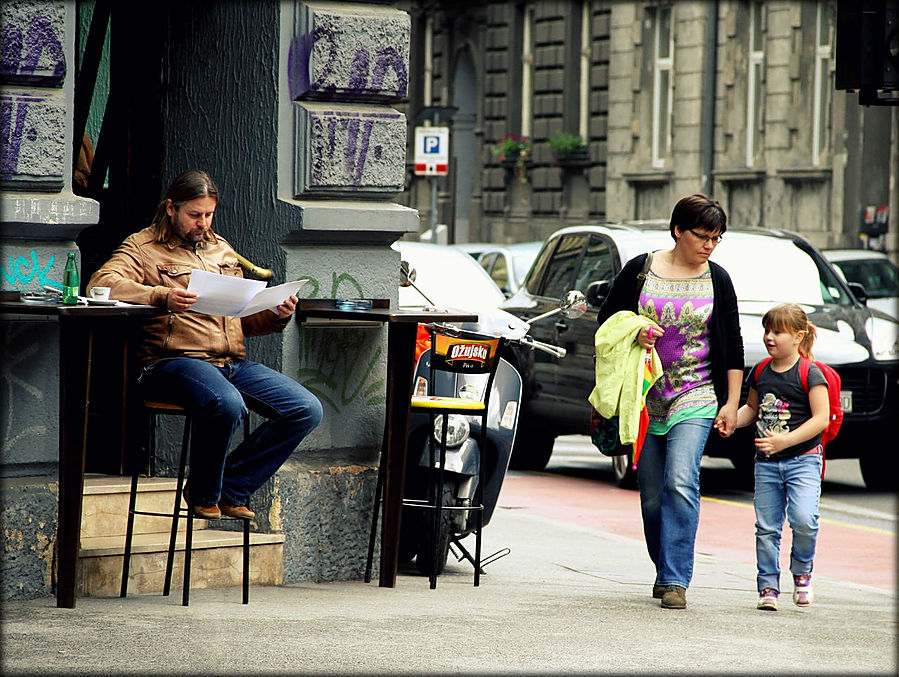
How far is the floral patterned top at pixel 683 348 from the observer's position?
24.0ft

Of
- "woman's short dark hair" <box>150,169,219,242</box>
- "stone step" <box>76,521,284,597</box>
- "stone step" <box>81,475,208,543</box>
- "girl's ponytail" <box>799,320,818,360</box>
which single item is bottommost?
"stone step" <box>76,521,284,597</box>

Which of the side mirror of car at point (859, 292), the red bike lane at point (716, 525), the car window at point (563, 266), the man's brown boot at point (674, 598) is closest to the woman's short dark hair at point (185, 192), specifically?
the man's brown boot at point (674, 598)

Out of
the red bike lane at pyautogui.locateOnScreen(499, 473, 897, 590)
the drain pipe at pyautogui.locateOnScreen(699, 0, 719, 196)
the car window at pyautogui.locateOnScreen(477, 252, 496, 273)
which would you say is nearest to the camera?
the red bike lane at pyautogui.locateOnScreen(499, 473, 897, 590)

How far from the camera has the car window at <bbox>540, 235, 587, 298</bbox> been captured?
1341cm

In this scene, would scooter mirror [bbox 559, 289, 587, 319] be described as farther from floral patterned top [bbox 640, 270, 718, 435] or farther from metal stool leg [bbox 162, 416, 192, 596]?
metal stool leg [bbox 162, 416, 192, 596]

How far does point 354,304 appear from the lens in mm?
7344

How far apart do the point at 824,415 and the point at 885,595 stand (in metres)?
1.25

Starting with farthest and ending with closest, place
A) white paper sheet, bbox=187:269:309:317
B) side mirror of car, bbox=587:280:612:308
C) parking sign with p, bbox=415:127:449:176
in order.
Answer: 1. parking sign with p, bbox=415:127:449:176
2. side mirror of car, bbox=587:280:612:308
3. white paper sheet, bbox=187:269:309:317

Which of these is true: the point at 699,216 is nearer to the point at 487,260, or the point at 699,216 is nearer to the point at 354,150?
the point at 354,150

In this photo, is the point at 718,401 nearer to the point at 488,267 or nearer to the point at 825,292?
the point at 825,292

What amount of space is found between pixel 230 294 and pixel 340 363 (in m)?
1.33

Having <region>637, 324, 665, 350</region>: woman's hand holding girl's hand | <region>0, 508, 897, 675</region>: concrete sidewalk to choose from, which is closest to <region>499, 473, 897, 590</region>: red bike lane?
<region>0, 508, 897, 675</region>: concrete sidewalk

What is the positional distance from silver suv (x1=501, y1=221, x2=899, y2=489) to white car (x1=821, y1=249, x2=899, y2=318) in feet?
19.2

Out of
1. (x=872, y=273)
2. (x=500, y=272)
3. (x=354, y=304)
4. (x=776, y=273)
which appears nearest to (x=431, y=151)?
(x=500, y=272)
